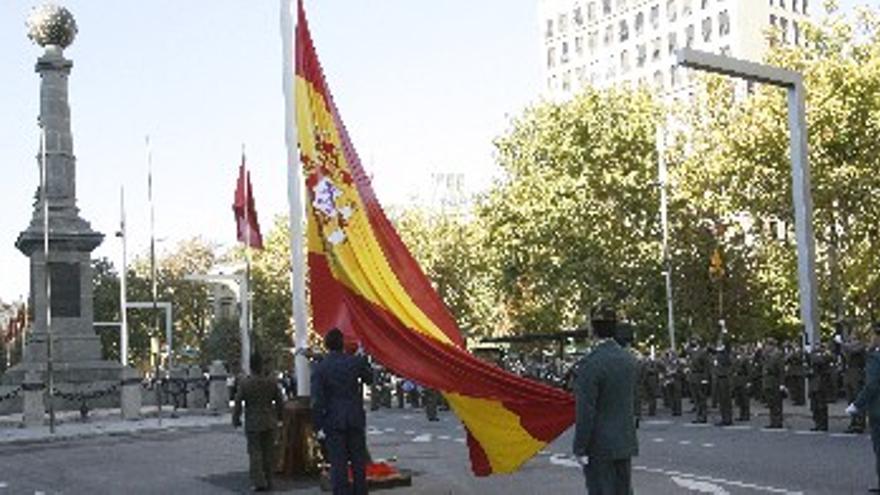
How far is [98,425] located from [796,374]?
58.5 feet

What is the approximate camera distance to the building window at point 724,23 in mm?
87906

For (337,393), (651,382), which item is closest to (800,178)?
(651,382)

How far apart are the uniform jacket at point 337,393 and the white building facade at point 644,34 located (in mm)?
71739

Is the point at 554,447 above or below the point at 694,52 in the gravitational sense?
below

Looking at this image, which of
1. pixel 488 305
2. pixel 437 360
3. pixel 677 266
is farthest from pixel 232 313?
pixel 437 360

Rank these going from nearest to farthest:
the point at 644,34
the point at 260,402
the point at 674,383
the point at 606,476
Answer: the point at 606,476 → the point at 260,402 → the point at 674,383 → the point at 644,34

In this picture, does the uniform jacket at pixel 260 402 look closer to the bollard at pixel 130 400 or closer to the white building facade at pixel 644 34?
the bollard at pixel 130 400

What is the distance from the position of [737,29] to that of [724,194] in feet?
150

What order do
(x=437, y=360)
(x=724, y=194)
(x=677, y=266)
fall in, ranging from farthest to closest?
(x=677, y=266) → (x=724, y=194) → (x=437, y=360)

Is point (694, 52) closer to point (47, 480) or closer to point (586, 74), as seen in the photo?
point (47, 480)

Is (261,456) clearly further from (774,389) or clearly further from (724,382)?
(724,382)

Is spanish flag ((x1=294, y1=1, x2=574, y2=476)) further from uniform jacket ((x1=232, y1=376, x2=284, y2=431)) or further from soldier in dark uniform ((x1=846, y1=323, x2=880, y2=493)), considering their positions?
soldier in dark uniform ((x1=846, y1=323, x2=880, y2=493))

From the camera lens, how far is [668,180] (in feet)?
166

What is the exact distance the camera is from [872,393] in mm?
11641
